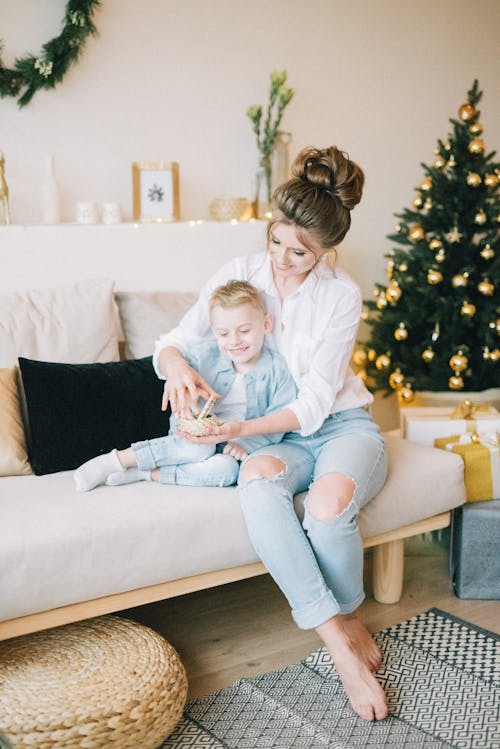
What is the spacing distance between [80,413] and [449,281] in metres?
1.95

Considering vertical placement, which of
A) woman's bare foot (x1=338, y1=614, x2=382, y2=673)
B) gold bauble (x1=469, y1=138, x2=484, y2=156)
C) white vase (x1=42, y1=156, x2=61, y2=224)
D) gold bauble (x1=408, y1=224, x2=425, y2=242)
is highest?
gold bauble (x1=469, y1=138, x2=484, y2=156)

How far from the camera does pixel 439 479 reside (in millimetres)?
2377

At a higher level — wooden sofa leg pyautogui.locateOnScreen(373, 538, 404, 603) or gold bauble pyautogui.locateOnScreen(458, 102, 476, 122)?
gold bauble pyautogui.locateOnScreen(458, 102, 476, 122)

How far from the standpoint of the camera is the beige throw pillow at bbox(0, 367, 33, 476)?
2.27 m

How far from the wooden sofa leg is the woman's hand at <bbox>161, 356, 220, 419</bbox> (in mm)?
723

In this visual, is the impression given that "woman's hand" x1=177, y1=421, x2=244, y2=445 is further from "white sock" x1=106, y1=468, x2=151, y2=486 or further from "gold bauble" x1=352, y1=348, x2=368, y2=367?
"gold bauble" x1=352, y1=348, x2=368, y2=367

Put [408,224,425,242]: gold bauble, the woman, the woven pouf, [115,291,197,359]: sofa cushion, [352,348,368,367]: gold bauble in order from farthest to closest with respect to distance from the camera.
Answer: [352,348,368,367]: gold bauble
[408,224,425,242]: gold bauble
[115,291,197,359]: sofa cushion
the woman
the woven pouf

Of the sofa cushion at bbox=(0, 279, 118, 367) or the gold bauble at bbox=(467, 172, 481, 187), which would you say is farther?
the gold bauble at bbox=(467, 172, 481, 187)

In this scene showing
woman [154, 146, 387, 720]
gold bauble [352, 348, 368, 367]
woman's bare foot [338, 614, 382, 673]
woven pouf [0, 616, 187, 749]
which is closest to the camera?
woven pouf [0, 616, 187, 749]

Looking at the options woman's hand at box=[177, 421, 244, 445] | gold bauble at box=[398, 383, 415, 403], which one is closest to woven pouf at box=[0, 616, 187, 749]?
woman's hand at box=[177, 421, 244, 445]

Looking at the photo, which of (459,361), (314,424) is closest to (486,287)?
(459,361)

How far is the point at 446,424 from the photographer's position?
274 centimetres

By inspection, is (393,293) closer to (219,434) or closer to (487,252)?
(487,252)

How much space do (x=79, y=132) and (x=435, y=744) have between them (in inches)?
93.7
